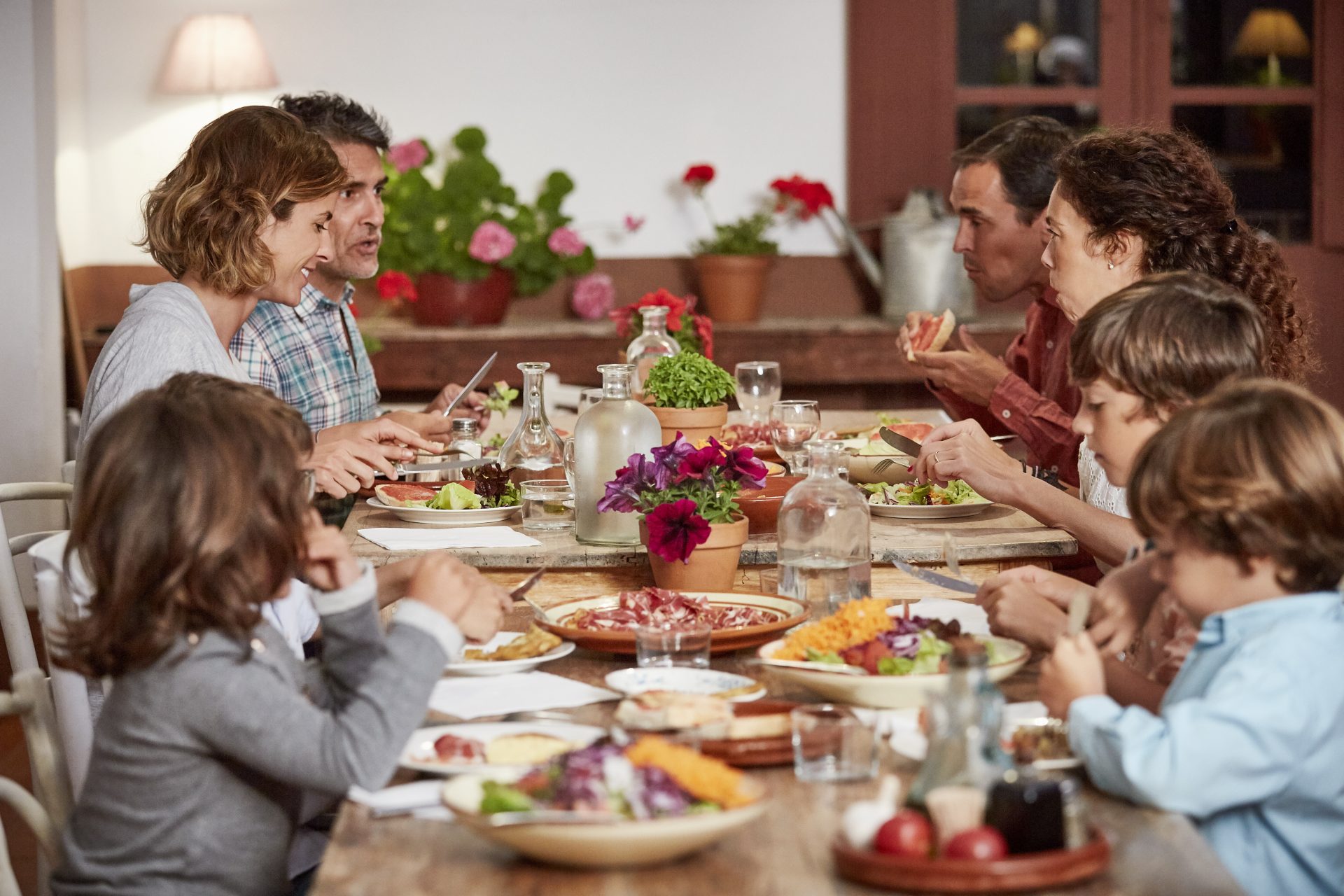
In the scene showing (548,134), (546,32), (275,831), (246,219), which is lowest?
(275,831)

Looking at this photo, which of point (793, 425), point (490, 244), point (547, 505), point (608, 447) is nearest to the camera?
point (608, 447)

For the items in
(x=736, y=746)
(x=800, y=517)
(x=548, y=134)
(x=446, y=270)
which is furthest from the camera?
(x=548, y=134)

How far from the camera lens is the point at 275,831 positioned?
1.50m

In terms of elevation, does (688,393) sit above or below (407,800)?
above

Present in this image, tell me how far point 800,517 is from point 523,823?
0.89 meters

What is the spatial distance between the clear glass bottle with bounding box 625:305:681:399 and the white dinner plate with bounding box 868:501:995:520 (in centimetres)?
90

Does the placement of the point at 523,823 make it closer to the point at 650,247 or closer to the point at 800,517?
the point at 800,517

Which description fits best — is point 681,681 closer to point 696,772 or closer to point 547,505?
→ point 696,772

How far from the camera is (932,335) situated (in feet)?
11.4

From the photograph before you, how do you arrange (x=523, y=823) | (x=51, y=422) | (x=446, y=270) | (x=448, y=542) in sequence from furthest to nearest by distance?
(x=446, y=270) → (x=51, y=422) → (x=448, y=542) → (x=523, y=823)

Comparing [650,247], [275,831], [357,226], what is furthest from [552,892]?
[650,247]

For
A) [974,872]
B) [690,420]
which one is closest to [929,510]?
[690,420]

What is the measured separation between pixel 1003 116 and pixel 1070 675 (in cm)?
440

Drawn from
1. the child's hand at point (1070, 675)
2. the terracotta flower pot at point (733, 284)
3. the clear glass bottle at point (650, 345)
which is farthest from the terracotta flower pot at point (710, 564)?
the terracotta flower pot at point (733, 284)
